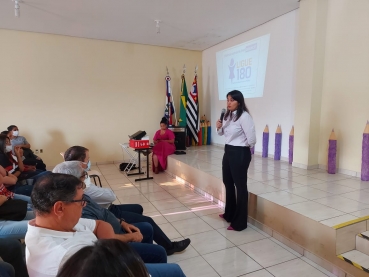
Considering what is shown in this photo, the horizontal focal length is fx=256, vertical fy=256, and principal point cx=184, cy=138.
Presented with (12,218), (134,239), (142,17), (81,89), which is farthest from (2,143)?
(81,89)

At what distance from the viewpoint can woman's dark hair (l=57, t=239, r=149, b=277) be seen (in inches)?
22.2

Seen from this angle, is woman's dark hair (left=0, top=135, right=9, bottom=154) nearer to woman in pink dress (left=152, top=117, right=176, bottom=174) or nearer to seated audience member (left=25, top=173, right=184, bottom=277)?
seated audience member (left=25, top=173, right=184, bottom=277)

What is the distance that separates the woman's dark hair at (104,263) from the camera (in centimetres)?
56

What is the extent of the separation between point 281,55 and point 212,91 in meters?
2.44

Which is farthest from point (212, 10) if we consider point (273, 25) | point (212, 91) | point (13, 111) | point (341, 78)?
point (13, 111)

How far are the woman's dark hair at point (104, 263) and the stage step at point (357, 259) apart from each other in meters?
1.98

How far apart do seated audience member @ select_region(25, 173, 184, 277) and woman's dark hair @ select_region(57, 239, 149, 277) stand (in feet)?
1.39

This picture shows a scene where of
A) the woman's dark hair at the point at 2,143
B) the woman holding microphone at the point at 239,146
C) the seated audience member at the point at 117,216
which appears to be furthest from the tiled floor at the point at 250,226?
the woman's dark hair at the point at 2,143

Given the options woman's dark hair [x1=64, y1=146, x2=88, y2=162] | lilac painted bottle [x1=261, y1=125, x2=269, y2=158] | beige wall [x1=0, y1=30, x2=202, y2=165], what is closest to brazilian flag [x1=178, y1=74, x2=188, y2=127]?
beige wall [x1=0, y1=30, x2=202, y2=165]

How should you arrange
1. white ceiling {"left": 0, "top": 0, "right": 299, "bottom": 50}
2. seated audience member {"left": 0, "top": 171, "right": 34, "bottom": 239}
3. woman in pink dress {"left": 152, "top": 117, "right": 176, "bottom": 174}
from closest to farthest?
seated audience member {"left": 0, "top": 171, "right": 34, "bottom": 239} < white ceiling {"left": 0, "top": 0, "right": 299, "bottom": 50} < woman in pink dress {"left": 152, "top": 117, "right": 176, "bottom": 174}

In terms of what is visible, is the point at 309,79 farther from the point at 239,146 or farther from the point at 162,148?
the point at 162,148

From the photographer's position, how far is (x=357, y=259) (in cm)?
200

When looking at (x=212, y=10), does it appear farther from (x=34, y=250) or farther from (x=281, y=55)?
(x=34, y=250)

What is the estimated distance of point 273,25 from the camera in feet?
15.6
